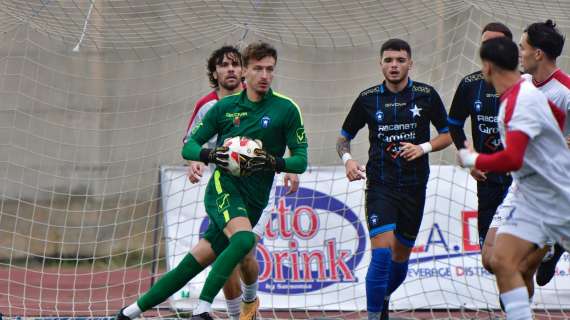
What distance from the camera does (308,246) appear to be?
28.3 feet

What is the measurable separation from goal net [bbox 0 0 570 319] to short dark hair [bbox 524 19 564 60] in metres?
2.50

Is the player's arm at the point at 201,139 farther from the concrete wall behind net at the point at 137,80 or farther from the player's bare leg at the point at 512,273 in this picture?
the concrete wall behind net at the point at 137,80

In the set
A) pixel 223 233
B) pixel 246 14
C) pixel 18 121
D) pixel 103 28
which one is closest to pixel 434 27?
pixel 246 14

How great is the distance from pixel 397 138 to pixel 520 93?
2124mm

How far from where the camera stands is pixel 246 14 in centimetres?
896

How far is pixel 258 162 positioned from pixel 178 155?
445 cm

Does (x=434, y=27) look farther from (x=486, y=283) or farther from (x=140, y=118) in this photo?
(x=140, y=118)

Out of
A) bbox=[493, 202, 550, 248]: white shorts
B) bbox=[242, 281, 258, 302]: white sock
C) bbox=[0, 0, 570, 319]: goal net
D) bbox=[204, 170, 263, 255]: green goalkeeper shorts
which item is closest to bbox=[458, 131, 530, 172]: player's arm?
bbox=[493, 202, 550, 248]: white shorts

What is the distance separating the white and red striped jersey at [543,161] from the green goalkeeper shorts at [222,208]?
183 centimetres

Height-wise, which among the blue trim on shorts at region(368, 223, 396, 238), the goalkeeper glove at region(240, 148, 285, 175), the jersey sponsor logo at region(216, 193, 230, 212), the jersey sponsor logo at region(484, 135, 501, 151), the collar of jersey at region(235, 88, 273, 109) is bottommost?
the blue trim on shorts at region(368, 223, 396, 238)

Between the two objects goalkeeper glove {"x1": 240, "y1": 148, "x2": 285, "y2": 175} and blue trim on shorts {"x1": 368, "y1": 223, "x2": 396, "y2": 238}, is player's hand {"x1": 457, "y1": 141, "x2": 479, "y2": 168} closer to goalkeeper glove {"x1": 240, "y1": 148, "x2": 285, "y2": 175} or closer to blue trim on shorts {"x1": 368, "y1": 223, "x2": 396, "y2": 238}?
goalkeeper glove {"x1": 240, "y1": 148, "x2": 285, "y2": 175}

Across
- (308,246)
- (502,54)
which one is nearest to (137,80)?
(308,246)

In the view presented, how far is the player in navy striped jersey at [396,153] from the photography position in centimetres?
689

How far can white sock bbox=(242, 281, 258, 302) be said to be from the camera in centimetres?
695
